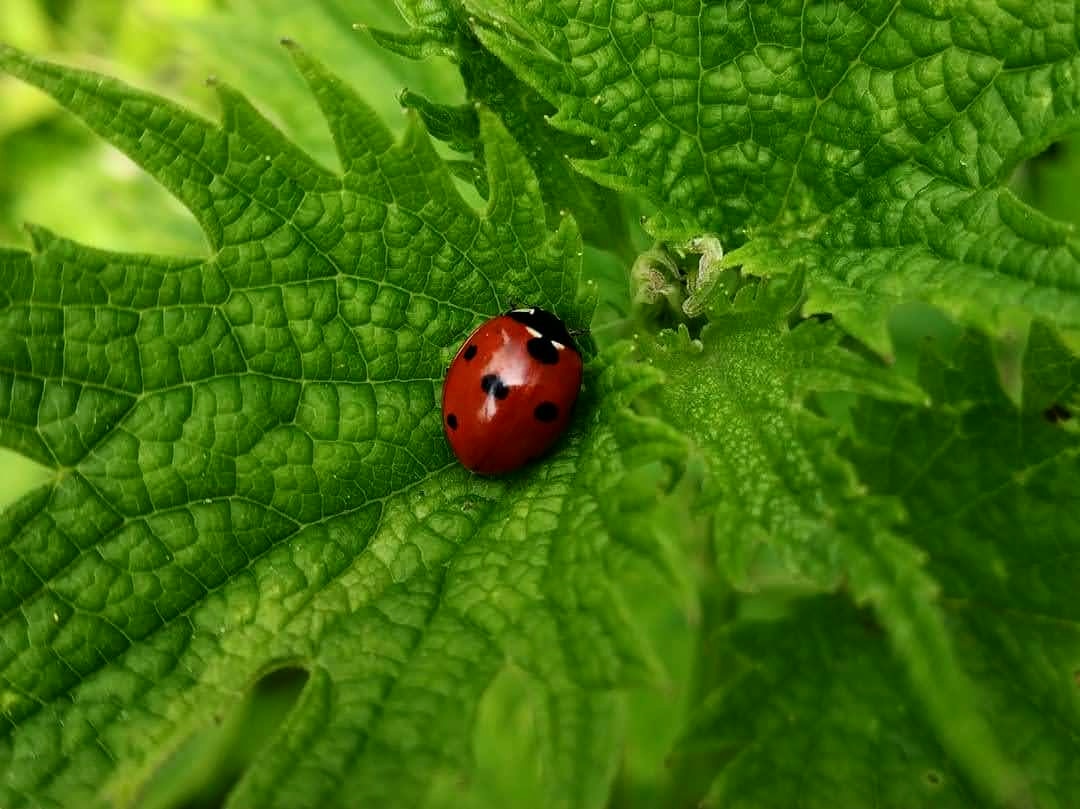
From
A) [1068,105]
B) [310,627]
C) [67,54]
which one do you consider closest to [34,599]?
[310,627]

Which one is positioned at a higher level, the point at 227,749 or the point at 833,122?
the point at 833,122

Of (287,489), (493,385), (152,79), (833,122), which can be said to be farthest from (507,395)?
(152,79)

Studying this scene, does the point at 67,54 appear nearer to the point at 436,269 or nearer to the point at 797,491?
Result: the point at 436,269

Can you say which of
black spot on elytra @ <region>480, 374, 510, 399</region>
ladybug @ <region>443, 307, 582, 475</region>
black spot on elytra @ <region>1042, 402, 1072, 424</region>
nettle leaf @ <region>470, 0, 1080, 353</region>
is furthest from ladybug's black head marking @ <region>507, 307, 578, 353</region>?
black spot on elytra @ <region>1042, 402, 1072, 424</region>

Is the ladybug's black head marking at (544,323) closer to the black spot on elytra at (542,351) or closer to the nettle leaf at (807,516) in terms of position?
the black spot on elytra at (542,351)

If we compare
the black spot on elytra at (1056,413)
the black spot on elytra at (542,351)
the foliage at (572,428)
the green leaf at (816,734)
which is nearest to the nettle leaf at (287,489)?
the foliage at (572,428)

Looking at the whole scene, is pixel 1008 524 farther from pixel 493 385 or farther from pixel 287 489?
pixel 287 489
